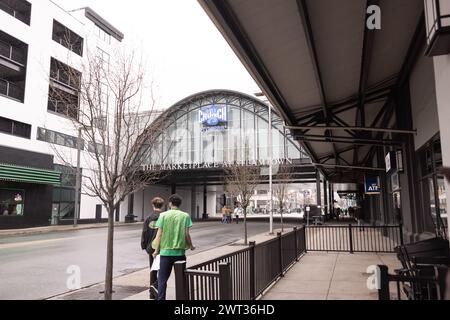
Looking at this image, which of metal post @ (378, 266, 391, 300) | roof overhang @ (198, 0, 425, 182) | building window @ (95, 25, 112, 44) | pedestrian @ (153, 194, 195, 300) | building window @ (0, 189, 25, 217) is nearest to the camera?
metal post @ (378, 266, 391, 300)

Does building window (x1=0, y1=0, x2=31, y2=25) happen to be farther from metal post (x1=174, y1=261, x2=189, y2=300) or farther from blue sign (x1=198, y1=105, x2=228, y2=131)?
metal post (x1=174, y1=261, x2=189, y2=300)

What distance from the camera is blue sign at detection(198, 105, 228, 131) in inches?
1925

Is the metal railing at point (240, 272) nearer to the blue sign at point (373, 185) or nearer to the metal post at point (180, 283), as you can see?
the metal post at point (180, 283)

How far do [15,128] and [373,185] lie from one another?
2639 cm

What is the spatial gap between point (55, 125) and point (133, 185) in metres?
29.6

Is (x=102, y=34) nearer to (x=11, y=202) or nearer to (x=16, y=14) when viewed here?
(x=16, y=14)

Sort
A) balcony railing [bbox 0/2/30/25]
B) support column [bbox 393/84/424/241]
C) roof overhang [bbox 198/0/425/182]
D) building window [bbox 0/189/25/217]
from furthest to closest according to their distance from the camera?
1. balcony railing [bbox 0/2/30/25]
2. building window [bbox 0/189/25/217]
3. support column [bbox 393/84/424/241]
4. roof overhang [bbox 198/0/425/182]

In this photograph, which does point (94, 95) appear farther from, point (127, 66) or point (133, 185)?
point (133, 185)

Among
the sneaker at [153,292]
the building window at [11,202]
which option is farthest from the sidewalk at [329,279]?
the building window at [11,202]

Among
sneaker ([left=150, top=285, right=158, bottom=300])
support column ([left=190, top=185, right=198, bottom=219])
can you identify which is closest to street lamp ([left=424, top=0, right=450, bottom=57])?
sneaker ([left=150, top=285, right=158, bottom=300])

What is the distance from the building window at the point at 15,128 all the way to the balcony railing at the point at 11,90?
2005 millimetres

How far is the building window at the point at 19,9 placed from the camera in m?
31.4

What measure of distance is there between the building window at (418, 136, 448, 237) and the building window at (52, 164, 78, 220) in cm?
3046

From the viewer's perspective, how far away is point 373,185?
2036 cm
